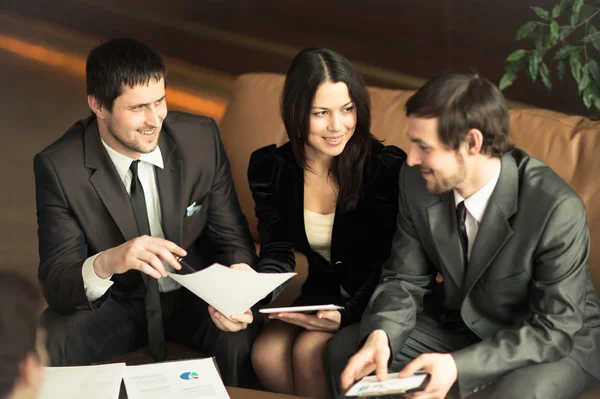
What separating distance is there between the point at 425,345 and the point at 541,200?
53 cm

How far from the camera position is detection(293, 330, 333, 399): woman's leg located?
227 centimetres

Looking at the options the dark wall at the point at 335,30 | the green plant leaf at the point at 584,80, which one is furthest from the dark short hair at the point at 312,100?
the dark wall at the point at 335,30

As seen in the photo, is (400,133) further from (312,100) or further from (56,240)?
(56,240)

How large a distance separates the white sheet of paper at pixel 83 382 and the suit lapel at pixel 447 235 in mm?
898

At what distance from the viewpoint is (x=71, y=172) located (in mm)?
2402

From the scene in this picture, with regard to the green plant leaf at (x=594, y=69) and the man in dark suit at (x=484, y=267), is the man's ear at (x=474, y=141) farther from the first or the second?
the green plant leaf at (x=594, y=69)

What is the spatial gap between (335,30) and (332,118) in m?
2.90

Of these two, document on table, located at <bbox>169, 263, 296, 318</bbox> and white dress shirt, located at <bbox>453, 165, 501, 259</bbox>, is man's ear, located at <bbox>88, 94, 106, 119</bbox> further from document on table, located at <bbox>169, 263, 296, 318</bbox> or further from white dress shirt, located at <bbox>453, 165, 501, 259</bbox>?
white dress shirt, located at <bbox>453, 165, 501, 259</bbox>

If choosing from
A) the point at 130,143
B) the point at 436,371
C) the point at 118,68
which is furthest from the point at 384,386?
the point at 118,68

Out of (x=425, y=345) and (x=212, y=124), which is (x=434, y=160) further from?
(x=212, y=124)

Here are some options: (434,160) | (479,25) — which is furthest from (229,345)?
(479,25)

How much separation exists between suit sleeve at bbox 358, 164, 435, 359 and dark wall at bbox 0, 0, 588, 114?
6.24ft

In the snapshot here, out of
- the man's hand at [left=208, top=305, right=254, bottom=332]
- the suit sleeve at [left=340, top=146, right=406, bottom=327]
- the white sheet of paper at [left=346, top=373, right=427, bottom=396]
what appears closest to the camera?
the white sheet of paper at [left=346, top=373, right=427, bottom=396]

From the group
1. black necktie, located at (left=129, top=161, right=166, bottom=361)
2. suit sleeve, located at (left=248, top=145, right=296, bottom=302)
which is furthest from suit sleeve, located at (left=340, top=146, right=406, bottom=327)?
black necktie, located at (left=129, top=161, right=166, bottom=361)
